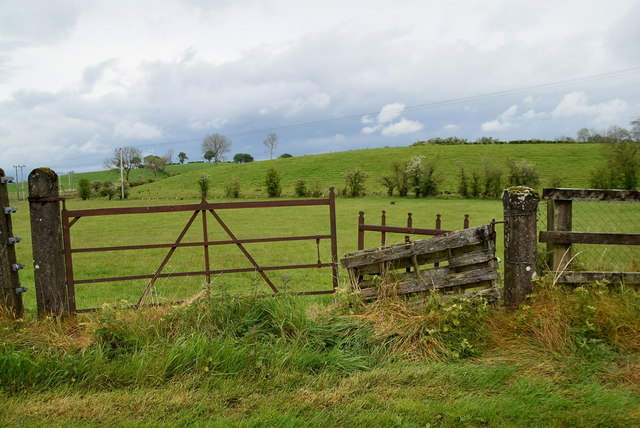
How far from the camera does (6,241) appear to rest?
Answer: 5996 millimetres

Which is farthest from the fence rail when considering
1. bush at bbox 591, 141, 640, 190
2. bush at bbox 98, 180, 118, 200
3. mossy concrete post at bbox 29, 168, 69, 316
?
bush at bbox 98, 180, 118, 200

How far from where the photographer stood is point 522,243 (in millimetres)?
5695

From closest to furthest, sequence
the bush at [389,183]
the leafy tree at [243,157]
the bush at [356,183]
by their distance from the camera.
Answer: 1. the bush at [356,183]
2. the bush at [389,183]
3. the leafy tree at [243,157]

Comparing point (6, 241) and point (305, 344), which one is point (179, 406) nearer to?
point (305, 344)

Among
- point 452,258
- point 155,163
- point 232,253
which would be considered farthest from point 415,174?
point 155,163

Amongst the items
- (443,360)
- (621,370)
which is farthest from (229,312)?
(621,370)

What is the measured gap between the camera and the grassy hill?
64.3 m

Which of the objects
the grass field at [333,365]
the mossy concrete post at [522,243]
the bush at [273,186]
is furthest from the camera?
the bush at [273,186]

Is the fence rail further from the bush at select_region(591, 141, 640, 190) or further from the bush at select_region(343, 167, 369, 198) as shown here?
the bush at select_region(591, 141, 640, 190)

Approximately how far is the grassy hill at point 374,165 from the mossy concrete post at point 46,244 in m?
51.7

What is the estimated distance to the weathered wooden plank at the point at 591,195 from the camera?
589cm

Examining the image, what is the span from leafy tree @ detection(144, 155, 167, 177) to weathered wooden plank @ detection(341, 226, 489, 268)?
10498 centimetres

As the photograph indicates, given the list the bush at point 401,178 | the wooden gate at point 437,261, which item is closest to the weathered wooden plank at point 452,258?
the wooden gate at point 437,261

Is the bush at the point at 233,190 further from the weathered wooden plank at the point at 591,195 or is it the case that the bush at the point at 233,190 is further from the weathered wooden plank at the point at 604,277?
Result: the weathered wooden plank at the point at 604,277
